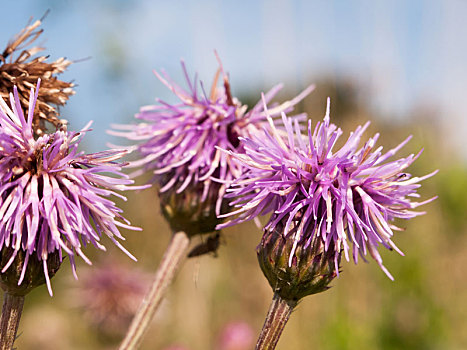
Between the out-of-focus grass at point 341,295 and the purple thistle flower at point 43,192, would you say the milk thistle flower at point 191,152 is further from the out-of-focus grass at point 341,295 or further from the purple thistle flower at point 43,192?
the out-of-focus grass at point 341,295

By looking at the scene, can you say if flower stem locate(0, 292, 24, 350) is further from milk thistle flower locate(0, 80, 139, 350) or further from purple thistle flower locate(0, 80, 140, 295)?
purple thistle flower locate(0, 80, 140, 295)

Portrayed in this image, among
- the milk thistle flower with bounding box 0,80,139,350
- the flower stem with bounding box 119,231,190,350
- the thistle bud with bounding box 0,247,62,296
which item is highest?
the milk thistle flower with bounding box 0,80,139,350

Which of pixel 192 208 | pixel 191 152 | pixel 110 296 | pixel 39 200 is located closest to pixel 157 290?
pixel 192 208

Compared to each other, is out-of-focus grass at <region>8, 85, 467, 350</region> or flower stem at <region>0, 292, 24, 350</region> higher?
flower stem at <region>0, 292, 24, 350</region>

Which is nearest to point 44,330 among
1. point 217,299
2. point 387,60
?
point 217,299

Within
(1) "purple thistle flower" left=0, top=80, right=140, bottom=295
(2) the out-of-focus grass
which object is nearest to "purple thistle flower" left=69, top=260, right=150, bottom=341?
(2) the out-of-focus grass

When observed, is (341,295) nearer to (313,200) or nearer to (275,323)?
(275,323)
